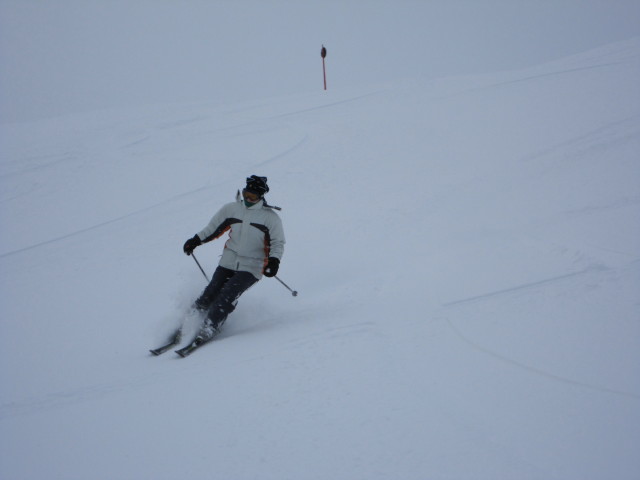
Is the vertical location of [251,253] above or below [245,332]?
above

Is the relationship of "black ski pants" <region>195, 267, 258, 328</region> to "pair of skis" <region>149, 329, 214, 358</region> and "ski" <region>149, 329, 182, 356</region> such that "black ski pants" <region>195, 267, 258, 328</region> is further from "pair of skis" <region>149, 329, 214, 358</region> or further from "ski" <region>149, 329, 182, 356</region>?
"ski" <region>149, 329, 182, 356</region>

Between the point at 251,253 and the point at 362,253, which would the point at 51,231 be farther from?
the point at 362,253

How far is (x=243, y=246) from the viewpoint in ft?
15.8

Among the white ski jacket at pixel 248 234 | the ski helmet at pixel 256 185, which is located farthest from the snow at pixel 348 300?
the ski helmet at pixel 256 185

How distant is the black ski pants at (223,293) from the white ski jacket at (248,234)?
0.09 m

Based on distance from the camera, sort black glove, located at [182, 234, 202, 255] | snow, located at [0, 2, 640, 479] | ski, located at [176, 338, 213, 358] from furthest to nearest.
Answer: black glove, located at [182, 234, 202, 255], ski, located at [176, 338, 213, 358], snow, located at [0, 2, 640, 479]

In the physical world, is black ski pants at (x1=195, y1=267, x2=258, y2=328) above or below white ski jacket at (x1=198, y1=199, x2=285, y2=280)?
below

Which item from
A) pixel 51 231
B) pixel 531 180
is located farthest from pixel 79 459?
pixel 531 180

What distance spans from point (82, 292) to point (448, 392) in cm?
506

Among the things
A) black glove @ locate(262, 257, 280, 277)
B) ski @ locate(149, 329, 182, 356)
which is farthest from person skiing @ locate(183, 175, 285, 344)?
ski @ locate(149, 329, 182, 356)

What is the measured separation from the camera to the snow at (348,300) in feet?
9.12

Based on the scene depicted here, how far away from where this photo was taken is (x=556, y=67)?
1453 cm

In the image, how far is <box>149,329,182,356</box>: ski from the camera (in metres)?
4.43

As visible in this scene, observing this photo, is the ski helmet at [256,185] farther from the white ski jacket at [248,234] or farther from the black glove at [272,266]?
the black glove at [272,266]
